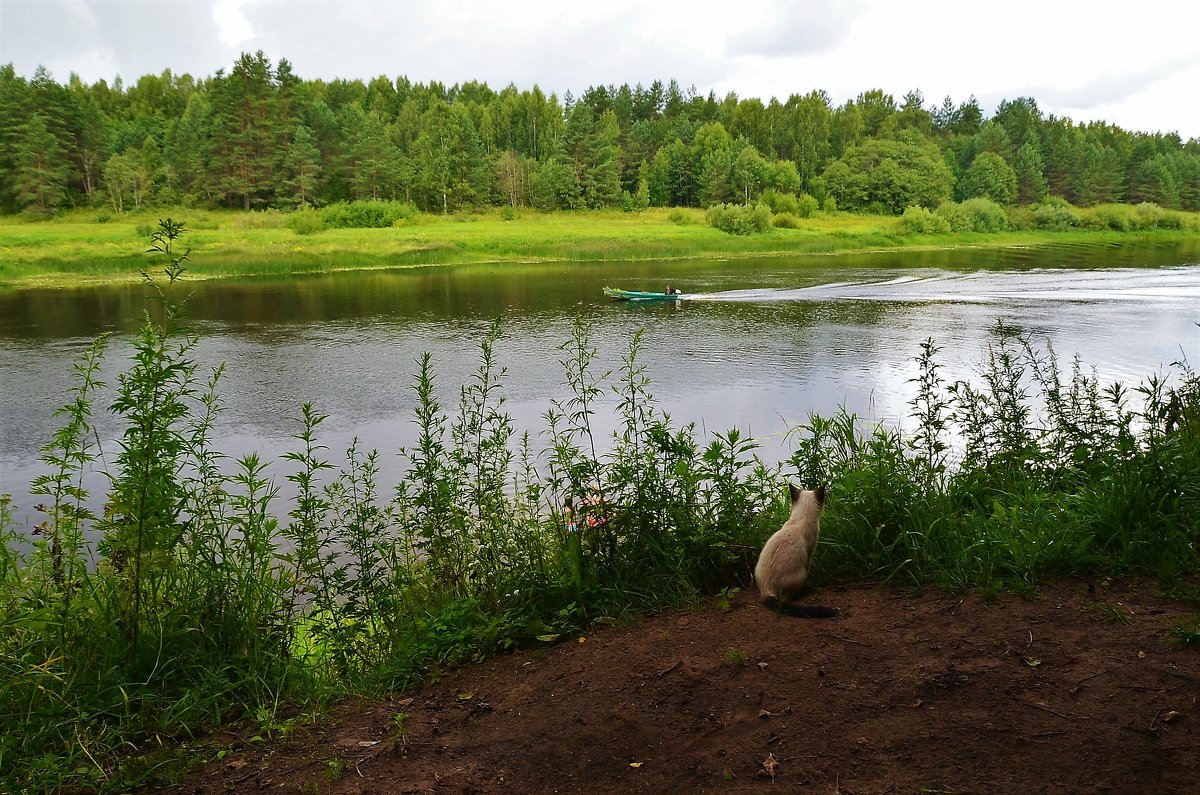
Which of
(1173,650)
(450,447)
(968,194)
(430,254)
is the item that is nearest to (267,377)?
(450,447)

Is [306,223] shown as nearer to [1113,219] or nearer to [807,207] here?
[807,207]

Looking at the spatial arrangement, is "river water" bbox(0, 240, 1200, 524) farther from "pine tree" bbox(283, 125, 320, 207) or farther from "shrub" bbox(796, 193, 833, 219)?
"shrub" bbox(796, 193, 833, 219)

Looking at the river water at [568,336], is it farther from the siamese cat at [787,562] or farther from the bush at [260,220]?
the bush at [260,220]

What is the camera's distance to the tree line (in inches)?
3115

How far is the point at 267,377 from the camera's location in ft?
65.0

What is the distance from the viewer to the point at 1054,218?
93000mm

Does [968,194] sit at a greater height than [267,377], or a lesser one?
greater

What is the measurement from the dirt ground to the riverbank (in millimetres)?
39764

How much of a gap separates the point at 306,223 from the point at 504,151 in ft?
151

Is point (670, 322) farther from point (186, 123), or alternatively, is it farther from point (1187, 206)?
point (1187, 206)

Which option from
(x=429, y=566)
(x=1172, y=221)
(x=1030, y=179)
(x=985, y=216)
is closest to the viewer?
(x=429, y=566)

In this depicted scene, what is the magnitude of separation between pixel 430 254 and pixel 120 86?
399 ft

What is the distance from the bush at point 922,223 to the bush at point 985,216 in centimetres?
602

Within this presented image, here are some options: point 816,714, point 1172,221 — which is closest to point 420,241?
point 816,714
